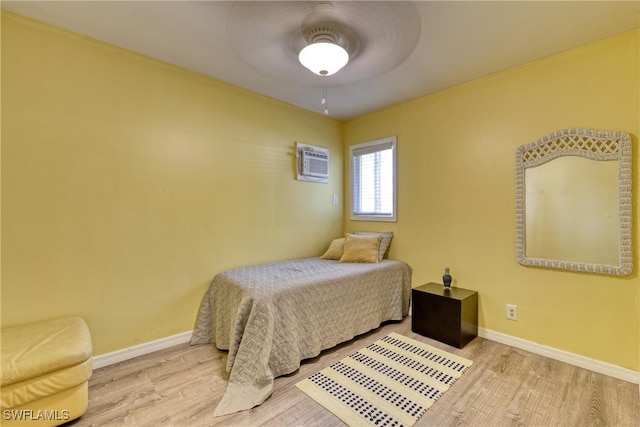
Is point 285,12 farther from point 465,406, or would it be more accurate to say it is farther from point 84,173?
point 465,406

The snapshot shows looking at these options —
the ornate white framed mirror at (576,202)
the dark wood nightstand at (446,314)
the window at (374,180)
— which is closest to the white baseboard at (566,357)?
the dark wood nightstand at (446,314)

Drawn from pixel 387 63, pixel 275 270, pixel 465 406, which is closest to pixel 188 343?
pixel 275 270

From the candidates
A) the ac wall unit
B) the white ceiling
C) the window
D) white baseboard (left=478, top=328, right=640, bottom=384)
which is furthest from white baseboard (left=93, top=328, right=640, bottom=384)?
the white ceiling

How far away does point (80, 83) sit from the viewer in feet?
6.53

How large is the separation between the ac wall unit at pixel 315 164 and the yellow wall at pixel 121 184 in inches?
16.3

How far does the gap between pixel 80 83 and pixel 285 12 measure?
1580mm

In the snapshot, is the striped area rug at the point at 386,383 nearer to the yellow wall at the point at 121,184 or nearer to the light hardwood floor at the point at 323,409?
the light hardwood floor at the point at 323,409

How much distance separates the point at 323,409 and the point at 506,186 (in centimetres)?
227

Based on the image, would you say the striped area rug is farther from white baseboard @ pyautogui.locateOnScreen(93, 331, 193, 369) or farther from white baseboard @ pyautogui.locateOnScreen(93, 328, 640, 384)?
white baseboard @ pyautogui.locateOnScreen(93, 331, 193, 369)

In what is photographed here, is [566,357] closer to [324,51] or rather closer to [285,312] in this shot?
[285,312]

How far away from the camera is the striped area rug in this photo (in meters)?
1.60

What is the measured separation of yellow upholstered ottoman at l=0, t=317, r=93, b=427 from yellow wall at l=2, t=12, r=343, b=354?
45cm

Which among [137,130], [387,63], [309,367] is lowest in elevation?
[309,367]

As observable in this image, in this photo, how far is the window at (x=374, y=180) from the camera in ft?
10.9
